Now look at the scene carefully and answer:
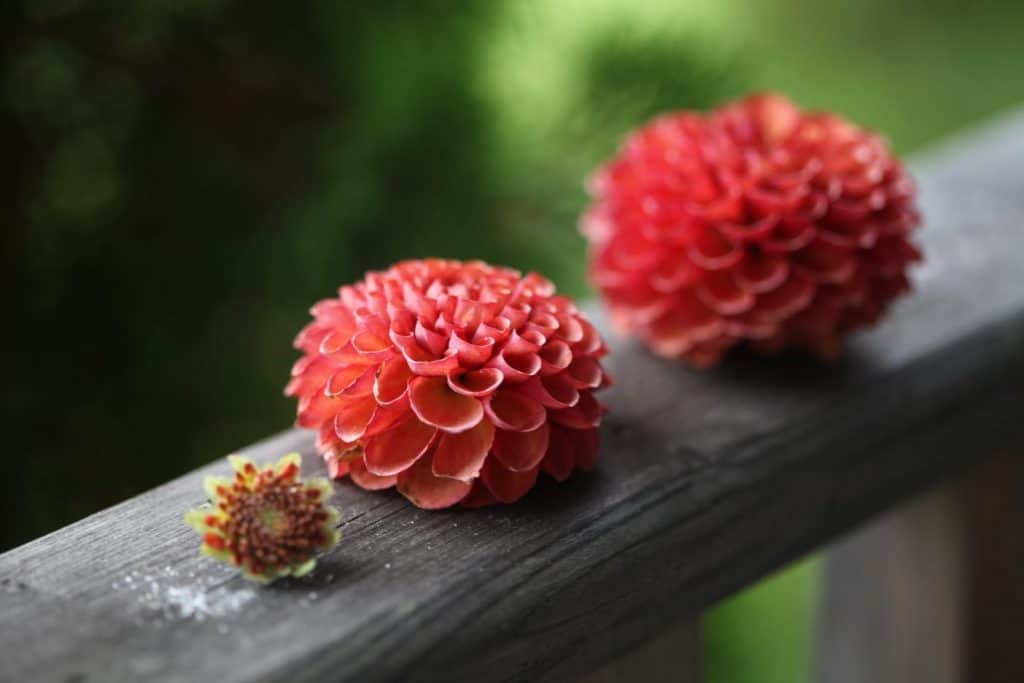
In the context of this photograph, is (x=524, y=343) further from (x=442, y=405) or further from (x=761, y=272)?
(x=761, y=272)

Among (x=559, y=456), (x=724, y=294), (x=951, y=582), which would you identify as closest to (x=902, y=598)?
(x=951, y=582)

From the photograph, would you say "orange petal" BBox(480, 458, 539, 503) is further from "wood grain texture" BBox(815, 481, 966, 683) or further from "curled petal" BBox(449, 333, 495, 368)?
"wood grain texture" BBox(815, 481, 966, 683)

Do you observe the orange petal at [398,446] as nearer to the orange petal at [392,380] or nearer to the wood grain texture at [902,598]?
the orange petal at [392,380]

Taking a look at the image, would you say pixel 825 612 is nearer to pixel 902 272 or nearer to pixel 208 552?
pixel 902 272

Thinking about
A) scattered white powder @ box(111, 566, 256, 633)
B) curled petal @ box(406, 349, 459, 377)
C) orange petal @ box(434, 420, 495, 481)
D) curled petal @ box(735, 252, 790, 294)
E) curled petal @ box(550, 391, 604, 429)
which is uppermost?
curled petal @ box(735, 252, 790, 294)

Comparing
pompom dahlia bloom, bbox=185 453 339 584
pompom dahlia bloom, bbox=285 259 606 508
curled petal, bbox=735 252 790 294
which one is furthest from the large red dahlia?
pompom dahlia bloom, bbox=185 453 339 584

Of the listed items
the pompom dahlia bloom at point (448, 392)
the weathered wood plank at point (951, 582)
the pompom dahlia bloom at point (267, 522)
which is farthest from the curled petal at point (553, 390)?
the weathered wood plank at point (951, 582)
